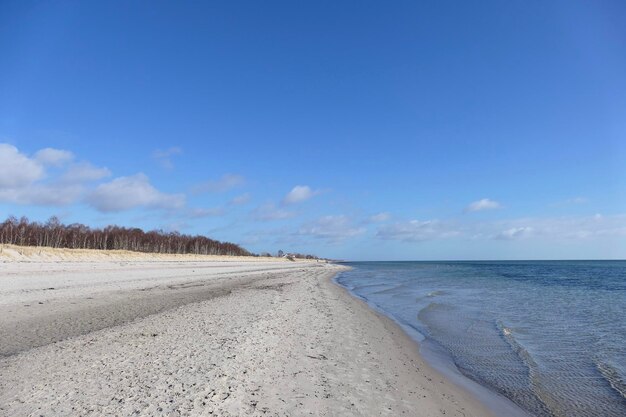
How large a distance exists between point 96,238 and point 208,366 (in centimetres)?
10474

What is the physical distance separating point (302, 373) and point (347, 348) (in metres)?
2.75

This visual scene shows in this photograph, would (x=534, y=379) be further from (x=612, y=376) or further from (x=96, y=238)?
(x=96, y=238)

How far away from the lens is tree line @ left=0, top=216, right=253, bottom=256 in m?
82.7

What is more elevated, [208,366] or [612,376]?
[208,366]

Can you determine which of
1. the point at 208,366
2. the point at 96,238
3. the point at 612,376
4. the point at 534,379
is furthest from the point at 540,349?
the point at 96,238

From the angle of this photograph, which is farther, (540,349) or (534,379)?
(540,349)

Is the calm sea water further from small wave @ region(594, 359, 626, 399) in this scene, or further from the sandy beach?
the sandy beach

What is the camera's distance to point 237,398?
5867 mm

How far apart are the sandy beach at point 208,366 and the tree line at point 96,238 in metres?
79.5

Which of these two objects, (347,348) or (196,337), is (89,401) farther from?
(347,348)

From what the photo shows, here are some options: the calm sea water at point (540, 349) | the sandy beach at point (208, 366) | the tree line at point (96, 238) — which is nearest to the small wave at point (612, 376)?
the calm sea water at point (540, 349)

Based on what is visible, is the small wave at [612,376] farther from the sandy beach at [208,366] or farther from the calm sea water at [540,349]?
the sandy beach at [208,366]

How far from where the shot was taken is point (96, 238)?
97812 millimetres

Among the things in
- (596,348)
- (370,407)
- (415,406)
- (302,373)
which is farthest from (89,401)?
(596,348)
